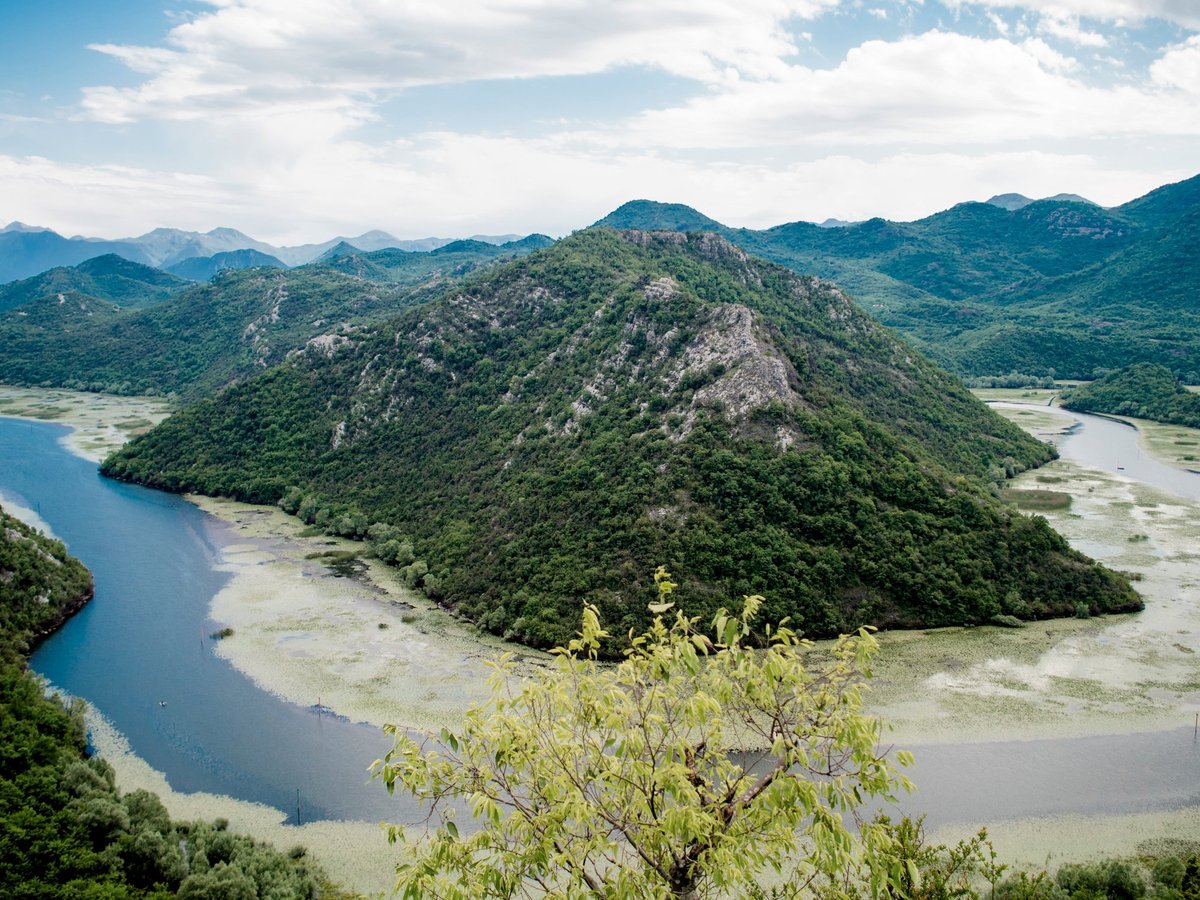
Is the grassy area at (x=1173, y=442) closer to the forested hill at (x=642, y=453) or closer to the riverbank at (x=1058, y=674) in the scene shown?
the forested hill at (x=642, y=453)

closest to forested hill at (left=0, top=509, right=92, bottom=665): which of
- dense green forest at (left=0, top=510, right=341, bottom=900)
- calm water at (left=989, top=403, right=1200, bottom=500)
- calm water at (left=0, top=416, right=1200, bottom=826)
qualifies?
calm water at (left=0, top=416, right=1200, bottom=826)

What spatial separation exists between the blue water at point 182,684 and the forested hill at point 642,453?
15.3 meters

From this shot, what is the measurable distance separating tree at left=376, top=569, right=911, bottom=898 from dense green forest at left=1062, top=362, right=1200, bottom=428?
599 feet

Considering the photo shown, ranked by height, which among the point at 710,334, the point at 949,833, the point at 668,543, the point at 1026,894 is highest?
the point at 710,334

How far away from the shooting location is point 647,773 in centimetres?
1179

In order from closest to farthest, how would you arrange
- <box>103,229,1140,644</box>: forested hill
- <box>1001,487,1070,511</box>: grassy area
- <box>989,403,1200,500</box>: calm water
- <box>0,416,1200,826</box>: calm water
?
1. <box>0,416,1200,826</box>: calm water
2. <box>103,229,1140,644</box>: forested hill
3. <box>1001,487,1070,511</box>: grassy area
4. <box>989,403,1200,500</box>: calm water

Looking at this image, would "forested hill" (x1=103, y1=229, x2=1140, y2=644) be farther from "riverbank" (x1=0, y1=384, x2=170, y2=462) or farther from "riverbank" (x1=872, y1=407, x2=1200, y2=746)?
"riverbank" (x1=0, y1=384, x2=170, y2=462)

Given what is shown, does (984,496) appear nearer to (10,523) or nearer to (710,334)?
(710,334)

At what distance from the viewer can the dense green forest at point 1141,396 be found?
157 m

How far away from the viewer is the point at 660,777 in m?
11.3

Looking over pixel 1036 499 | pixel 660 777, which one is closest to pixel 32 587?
pixel 660 777

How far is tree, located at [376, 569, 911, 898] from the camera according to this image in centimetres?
1137

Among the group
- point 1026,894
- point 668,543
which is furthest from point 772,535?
point 1026,894

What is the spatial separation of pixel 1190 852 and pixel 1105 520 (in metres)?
63.8
